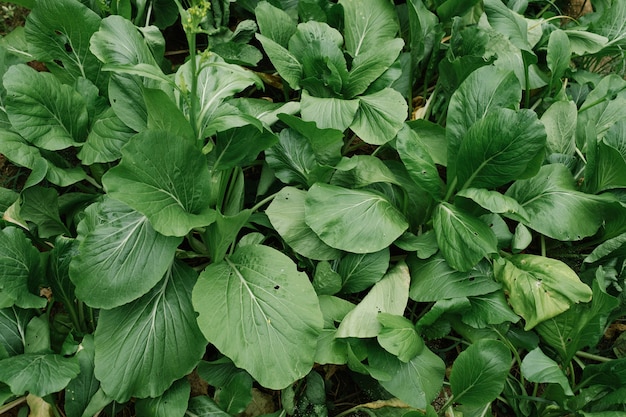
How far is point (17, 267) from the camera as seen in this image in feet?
5.91

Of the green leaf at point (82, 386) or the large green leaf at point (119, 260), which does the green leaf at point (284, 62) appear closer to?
the large green leaf at point (119, 260)

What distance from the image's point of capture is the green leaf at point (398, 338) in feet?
5.93

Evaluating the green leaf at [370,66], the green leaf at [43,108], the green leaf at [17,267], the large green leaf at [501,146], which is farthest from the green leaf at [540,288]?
the green leaf at [43,108]

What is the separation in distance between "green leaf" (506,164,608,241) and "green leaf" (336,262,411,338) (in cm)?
55

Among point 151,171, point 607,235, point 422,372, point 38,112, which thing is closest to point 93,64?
point 38,112

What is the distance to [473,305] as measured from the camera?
78.4 inches

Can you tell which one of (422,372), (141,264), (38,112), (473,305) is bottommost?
(422,372)

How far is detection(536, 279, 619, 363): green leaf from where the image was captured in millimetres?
1833

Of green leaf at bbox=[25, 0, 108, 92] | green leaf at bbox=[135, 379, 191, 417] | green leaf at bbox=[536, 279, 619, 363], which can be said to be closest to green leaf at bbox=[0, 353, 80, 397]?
green leaf at bbox=[135, 379, 191, 417]

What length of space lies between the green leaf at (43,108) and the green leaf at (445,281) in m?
1.49

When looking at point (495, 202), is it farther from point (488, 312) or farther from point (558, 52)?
point (558, 52)

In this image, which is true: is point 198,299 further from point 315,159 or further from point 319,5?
point 319,5

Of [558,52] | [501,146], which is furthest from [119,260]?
[558,52]

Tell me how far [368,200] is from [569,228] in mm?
818
